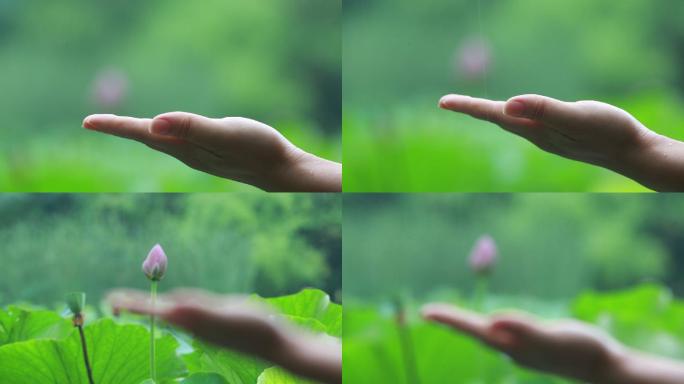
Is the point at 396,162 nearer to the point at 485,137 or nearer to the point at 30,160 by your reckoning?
the point at 485,137

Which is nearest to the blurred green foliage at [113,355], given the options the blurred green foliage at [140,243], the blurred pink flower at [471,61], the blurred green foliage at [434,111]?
the blurred green foliage at [140,243]

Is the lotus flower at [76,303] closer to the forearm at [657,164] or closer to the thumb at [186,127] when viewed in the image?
the thumb at [186,127]

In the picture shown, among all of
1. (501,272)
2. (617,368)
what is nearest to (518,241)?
(501,272)

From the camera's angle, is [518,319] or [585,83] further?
[585,83]

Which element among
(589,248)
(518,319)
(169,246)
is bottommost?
(518,319)

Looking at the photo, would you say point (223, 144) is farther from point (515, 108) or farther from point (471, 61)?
point (471, 61)

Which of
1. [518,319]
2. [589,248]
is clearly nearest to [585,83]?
[589,248]

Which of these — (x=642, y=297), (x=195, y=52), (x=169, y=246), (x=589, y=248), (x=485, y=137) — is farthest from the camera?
(x=195, y=52)
